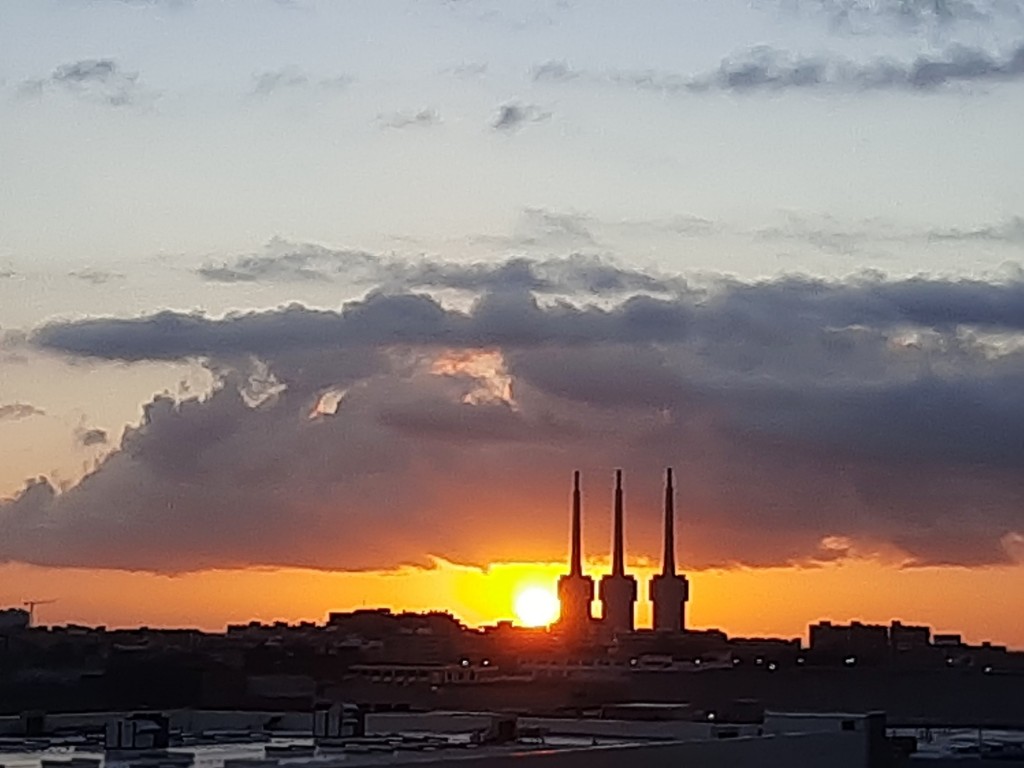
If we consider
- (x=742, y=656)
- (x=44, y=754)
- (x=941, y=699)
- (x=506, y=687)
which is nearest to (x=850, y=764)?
(x=44, y=754)

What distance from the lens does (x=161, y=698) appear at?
377 ft

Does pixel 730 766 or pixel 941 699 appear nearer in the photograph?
pixel 730 766

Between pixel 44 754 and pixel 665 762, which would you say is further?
pixel 44 754

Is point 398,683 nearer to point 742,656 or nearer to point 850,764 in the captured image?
point 742,656

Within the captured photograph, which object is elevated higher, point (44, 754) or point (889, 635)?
point (889, 635)

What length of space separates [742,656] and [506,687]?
5222 centimetres

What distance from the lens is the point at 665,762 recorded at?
4184 centimetres

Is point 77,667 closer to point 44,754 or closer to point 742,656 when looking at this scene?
point 742,656

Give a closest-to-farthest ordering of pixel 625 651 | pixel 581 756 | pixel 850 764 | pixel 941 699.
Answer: pixel 581 756 < pixel 850 764 < pixel 941 699 < pixel 625 651

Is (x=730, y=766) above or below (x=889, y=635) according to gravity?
below

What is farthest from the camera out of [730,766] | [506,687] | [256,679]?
[256,679]

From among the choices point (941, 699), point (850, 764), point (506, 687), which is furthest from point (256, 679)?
point (850, 764)

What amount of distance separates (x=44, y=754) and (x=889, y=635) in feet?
457

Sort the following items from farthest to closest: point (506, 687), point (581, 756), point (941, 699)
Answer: point (941, 699)
point (506, 687)
point (581, 756)
